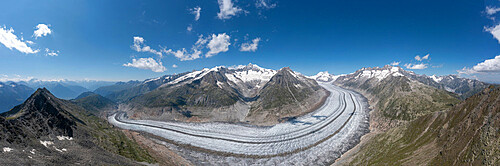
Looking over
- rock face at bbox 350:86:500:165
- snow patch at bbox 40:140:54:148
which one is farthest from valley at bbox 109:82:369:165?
snow patch at bbox 40:140:54:148

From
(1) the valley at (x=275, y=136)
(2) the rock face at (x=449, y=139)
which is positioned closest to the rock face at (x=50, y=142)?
(1) the valley at (x=275, y=136)

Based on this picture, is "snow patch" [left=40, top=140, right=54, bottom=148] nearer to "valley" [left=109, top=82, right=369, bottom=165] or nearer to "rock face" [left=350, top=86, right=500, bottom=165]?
"valley" [left=109, top=82, right=369, bottom=165]

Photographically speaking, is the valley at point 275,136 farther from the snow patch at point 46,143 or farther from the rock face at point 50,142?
the snow patch at point 46,143

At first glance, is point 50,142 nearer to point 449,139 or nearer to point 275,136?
point 275,136

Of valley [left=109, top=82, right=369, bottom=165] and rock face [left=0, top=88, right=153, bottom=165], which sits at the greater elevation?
→ rock face [left=0, top=88, right=153, bottom=165]

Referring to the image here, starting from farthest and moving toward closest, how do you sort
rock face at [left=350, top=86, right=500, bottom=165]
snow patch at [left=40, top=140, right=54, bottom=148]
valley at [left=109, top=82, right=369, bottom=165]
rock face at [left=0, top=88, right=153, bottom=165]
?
valley at [left=109, top=82, right=369, bottom=165], snow patch at [left=40, top=140, right=54, bottom=148], rock face at [left=0, top=88, right=153, bottom=165], rock face at [left=350, top=86, right=500, bottom=165]

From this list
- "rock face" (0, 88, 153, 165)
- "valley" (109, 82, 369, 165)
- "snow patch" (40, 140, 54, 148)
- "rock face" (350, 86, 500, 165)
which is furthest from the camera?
"valley" (109, 82, 369, 165)

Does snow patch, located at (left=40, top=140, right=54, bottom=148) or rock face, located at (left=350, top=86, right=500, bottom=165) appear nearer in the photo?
rock face, located at (left=350, top=86, right=500, bottom=165)
